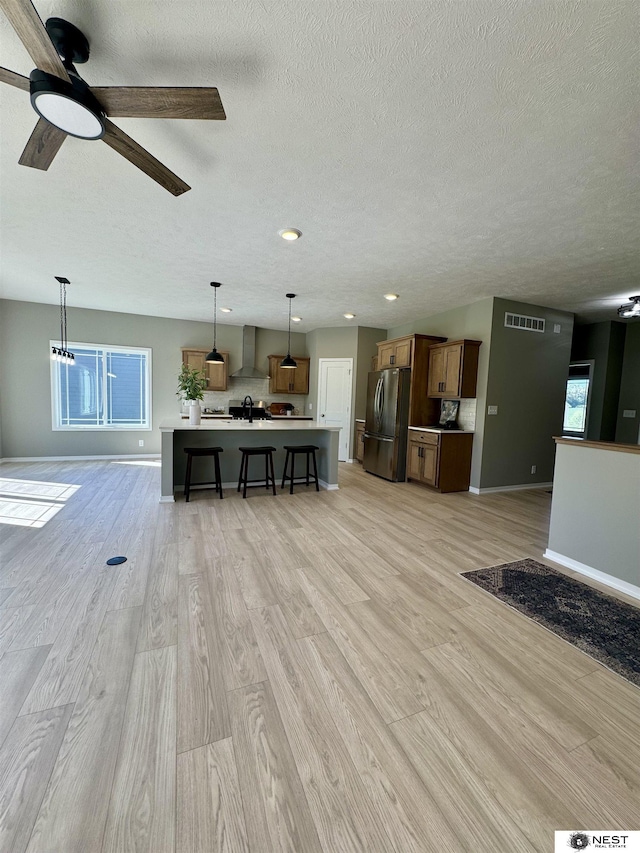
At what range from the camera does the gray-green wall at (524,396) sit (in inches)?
199

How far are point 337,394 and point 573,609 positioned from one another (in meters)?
5.56

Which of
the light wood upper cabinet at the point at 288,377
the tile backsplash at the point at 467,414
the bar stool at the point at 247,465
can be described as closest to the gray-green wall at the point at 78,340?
the light wood upper cabinet at the point at 288,377

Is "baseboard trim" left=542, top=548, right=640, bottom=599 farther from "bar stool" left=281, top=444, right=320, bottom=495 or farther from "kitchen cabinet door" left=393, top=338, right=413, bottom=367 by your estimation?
"kitchen cabinet door" left=393, top=338, right=413, bottom=367

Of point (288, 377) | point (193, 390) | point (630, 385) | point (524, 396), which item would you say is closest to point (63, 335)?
point (193, 390)

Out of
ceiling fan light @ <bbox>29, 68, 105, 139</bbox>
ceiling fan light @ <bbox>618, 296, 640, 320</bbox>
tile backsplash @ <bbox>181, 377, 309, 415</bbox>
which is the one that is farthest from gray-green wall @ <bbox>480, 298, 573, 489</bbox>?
ceiling fan light @ <bbox>29, 68, 105, 139</bbox>

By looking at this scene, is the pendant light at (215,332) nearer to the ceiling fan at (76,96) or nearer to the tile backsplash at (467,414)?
the ceiling fan at (76,96)

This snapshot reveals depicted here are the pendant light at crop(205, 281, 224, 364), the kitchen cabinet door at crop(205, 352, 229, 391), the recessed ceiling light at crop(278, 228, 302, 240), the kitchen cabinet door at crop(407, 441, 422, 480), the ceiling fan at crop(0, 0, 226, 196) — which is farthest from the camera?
the kitchen cabinet door at crop(205, 352, 229, 391)

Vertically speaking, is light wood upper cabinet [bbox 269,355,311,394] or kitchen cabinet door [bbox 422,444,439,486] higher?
light wood upper cabinet [bbox 269,355,311,394]

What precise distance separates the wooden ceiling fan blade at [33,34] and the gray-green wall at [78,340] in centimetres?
591

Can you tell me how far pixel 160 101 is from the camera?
4.85ft

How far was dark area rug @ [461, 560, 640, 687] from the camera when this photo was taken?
1.87m

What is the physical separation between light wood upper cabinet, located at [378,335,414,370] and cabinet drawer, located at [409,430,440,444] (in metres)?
1.12

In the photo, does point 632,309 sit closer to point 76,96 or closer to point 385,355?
point 385,355

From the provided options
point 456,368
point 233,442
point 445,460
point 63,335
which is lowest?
point 445,460
